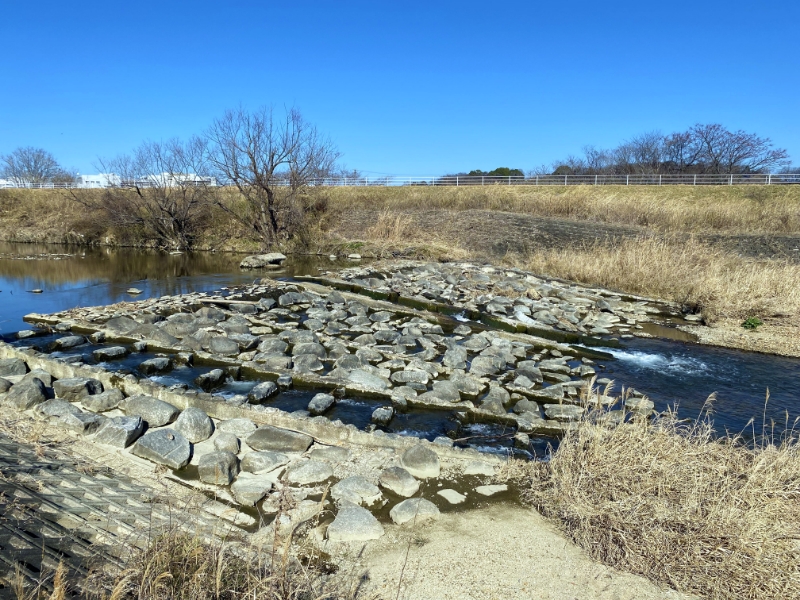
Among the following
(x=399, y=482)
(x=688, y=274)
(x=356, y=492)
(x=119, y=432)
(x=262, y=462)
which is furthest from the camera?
(x=688, y=274)

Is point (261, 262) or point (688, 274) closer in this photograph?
point (688, 274)

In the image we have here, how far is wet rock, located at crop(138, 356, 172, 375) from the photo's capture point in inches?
254

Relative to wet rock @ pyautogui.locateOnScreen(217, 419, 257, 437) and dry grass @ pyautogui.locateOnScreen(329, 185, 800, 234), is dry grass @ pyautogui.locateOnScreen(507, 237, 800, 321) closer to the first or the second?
dry grass @ pyautogui.locateOnScreen(329, 185, 800, 234)

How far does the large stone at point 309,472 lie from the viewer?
3795 mm

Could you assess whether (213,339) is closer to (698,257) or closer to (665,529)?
(665,529)

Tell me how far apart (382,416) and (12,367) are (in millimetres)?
4361

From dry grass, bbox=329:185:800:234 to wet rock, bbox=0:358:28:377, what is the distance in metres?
18.0

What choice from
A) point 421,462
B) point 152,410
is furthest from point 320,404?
point 421,462

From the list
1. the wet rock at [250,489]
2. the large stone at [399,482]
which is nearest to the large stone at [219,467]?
the wet rock at [250,489]

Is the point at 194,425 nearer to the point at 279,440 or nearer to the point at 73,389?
the point at 279,440

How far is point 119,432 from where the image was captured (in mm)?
4250

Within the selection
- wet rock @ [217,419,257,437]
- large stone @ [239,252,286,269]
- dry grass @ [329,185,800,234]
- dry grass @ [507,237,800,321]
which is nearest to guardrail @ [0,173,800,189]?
dry grass @ [329,185,800,234]

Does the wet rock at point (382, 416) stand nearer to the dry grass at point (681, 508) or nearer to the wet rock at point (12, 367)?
the dry grass at point (681, 508)

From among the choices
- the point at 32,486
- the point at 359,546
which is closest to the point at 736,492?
the point at 359,546
